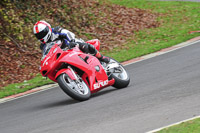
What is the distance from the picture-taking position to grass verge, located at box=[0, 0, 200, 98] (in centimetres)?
1334

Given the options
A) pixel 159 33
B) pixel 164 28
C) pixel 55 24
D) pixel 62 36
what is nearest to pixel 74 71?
pixel 62 36

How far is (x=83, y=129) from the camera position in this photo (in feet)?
22.1

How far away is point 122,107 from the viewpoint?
7867 millimetres

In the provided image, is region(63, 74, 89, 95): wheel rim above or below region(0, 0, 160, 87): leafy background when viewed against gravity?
above

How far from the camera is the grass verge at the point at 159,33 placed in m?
13.3

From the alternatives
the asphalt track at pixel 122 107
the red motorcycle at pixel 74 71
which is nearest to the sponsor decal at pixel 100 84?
the red motorcycle at pixel 74 71

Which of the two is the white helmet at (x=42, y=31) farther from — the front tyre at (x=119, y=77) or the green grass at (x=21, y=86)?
the green grass at (x=21, y=86)

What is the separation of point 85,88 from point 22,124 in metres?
1.71

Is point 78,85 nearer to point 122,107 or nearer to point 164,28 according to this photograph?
point 122,107

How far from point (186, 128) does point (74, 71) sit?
13.0 ft

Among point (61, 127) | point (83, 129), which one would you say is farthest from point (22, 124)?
point (83, 129)

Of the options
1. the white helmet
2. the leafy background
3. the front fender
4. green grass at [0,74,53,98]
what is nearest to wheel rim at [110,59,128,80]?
the front fender

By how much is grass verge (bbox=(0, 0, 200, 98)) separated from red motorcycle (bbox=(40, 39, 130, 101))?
346cm

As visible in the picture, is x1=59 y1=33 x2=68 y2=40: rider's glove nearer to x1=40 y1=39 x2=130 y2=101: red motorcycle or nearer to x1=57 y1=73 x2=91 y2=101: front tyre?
x1=40 y1=39 x2=130 y2=101: red motorcycle
